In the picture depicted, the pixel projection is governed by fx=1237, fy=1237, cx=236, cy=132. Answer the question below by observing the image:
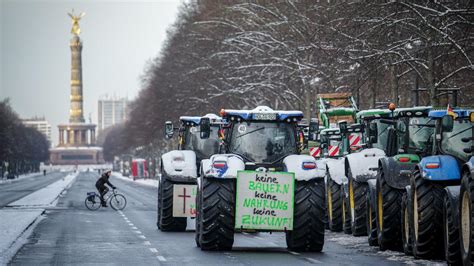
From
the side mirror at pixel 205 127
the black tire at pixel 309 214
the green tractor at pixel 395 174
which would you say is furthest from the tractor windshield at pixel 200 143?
the black tire at pixel 309 214

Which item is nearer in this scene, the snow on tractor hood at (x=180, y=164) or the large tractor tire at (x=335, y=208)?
the large tractor tire at (x=335, y=208)

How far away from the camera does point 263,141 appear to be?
22.8 m

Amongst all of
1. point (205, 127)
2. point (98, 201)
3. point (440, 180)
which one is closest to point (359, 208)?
point (205, 127)

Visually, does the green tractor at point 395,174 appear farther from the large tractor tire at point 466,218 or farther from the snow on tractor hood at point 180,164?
the snow on tractor hood at point 180,164

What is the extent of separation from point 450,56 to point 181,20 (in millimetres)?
59148

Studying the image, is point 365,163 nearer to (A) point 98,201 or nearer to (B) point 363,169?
(B) point 363,169

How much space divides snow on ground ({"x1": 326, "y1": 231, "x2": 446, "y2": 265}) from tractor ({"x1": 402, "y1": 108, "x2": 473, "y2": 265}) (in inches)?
7.5

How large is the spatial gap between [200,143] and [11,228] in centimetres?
524

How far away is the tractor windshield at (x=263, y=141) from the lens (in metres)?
22.8

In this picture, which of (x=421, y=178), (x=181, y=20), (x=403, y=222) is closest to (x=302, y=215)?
(x=403, y=222)

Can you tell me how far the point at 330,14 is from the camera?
39.6 meters

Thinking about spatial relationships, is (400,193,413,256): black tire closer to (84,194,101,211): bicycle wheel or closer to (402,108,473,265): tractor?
(402,108,473,265): tractor

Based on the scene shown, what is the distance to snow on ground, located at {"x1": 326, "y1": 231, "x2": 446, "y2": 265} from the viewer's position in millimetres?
18548

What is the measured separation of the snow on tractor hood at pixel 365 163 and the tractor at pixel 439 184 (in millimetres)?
6267
